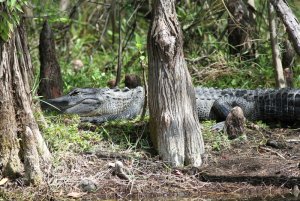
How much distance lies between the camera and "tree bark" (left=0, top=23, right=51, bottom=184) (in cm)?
688

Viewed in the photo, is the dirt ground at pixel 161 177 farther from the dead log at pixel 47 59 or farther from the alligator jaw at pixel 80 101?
the dead log at pixel 47 59

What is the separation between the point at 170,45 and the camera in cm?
733

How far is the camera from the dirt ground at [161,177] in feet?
22.8

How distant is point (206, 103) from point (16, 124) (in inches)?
126

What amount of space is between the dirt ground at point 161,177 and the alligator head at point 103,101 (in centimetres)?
167

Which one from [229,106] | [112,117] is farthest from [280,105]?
[112,117]

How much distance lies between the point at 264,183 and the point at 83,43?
7.08m

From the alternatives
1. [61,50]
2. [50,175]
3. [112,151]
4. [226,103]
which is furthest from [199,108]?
[61,50]

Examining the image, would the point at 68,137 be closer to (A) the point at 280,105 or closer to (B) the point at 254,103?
(B) the point at 254,103

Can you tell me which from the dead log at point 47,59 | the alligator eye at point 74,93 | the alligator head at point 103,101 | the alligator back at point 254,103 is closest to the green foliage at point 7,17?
the dead log at point 47,59

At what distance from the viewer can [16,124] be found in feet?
23.2

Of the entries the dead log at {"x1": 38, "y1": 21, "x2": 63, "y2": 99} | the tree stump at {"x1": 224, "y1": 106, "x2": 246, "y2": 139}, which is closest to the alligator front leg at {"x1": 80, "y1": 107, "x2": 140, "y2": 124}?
the dead log at {"x1": 38, "y1": 21, "x2": 63, "y2": 99}

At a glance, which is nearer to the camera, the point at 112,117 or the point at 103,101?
the point at 112,117

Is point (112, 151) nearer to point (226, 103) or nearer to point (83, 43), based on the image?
point (226, 103)
